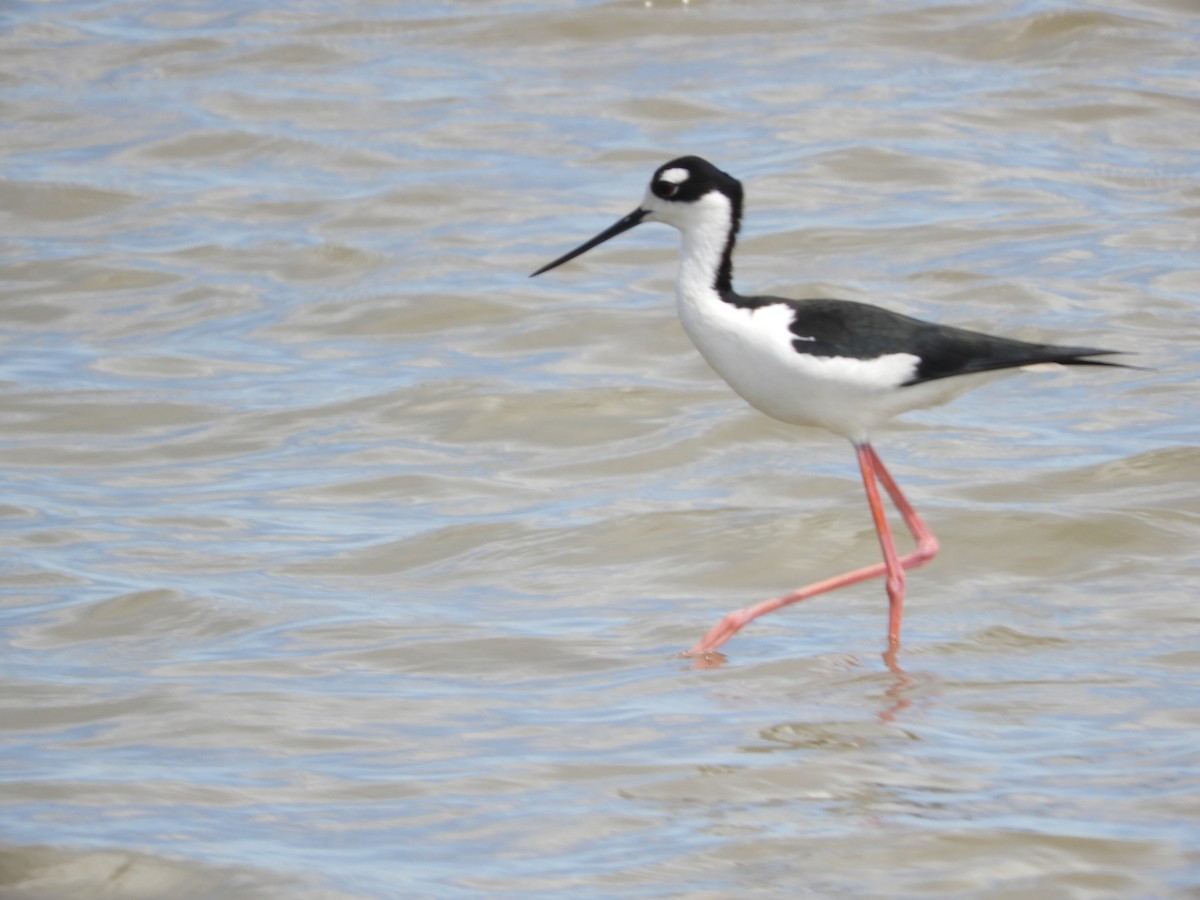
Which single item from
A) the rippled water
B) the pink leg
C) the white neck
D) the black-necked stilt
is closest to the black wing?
the black-necked stilt

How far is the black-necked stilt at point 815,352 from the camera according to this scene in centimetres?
603

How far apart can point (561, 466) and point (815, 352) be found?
2.38 meters

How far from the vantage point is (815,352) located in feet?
19.7

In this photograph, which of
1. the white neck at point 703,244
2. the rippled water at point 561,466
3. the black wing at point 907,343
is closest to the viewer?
the rippled water at point 561,466

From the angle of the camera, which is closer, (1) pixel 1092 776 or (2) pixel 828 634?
(1) pixel 1092 776

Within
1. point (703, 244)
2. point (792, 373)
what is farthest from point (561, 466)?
point (792, 373)

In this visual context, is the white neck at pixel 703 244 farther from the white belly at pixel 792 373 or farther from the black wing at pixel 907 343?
the black wing at pixel 907 343

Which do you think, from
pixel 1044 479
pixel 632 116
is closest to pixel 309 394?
pixel 1044 479

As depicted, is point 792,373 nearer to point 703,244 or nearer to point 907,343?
point 907,343

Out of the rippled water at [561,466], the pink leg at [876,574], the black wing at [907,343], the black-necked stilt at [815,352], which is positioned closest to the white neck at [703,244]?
the black-necked stilt at [815,352]

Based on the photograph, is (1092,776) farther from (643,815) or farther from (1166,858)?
(643,815)

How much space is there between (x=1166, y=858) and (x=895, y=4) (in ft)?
35.6

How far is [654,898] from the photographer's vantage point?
13.6ft

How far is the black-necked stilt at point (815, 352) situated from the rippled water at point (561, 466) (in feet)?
2.01
